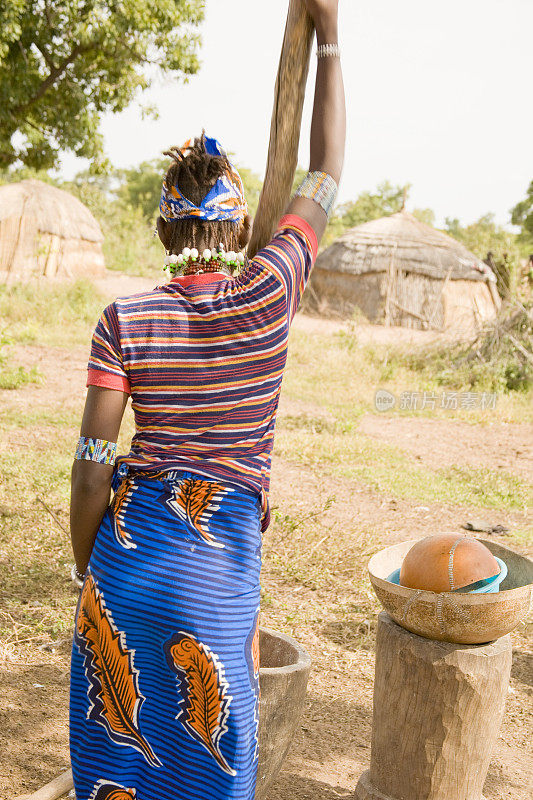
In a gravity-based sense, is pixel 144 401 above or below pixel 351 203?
below

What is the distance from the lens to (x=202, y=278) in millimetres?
1490

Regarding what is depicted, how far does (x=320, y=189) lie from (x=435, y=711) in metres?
1.51

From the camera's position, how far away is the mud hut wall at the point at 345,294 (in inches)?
678

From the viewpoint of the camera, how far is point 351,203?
37688 millimetres

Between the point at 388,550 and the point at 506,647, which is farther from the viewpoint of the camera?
the point at 388,550

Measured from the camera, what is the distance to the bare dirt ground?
2.69 metres

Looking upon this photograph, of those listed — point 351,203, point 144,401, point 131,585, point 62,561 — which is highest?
point 351,203

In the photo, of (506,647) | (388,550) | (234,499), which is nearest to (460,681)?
(506,647)

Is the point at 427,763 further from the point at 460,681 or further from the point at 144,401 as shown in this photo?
the point at 144,401

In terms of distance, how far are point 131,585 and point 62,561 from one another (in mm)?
2923

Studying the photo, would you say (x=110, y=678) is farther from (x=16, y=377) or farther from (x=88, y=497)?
(x=16, y=377)

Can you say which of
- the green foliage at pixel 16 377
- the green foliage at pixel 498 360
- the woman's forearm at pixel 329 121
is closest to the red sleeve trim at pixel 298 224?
the woman's forearm at pixel 329 121

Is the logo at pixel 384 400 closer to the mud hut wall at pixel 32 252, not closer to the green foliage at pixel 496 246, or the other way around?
the green foliage at pixel 496 246

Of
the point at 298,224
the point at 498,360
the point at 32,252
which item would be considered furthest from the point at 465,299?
the point at 298,224
